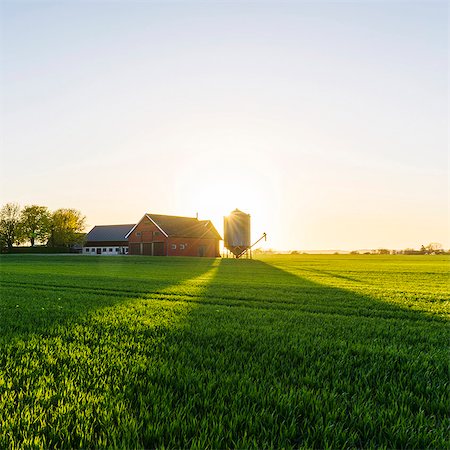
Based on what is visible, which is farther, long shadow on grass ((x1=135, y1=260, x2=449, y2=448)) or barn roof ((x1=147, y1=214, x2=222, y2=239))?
barn roof ((x1=147, y1=214, x2=222, y2=239))

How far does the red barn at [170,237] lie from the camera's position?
63.0 metres

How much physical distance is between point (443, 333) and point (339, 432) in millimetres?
5567

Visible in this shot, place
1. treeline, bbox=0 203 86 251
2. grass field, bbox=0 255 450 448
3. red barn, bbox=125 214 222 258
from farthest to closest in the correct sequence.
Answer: treeline, bbox=0 203 86 251
red barn, bbox=125 214 222 258
grass field, bbox=0 255 450 448

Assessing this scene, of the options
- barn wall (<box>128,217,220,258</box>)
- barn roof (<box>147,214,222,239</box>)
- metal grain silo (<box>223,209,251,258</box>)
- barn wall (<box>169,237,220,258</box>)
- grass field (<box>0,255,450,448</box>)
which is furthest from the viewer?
barn roof (<box>147,214,222,239</box>)

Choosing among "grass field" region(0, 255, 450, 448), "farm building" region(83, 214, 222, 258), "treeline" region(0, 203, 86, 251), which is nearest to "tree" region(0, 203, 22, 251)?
"treeline" region(0, 203, 86, 251)

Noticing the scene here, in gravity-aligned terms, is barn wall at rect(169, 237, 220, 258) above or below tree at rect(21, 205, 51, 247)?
below

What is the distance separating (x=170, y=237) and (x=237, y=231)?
12.2 m

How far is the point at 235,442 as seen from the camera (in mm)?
3057

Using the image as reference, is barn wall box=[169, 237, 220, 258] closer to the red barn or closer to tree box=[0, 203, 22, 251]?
the red barn

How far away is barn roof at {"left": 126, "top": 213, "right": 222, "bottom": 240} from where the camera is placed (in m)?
64.0

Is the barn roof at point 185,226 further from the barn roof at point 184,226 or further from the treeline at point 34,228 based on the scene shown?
the treeline at point 34,228

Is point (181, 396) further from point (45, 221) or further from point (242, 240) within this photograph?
point (45, 221)

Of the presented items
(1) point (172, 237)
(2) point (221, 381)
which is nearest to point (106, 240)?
(1) point (172, 237)

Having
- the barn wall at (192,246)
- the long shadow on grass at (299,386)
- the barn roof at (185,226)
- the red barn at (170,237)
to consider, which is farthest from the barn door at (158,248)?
the long shadow on grass at (299,386)
